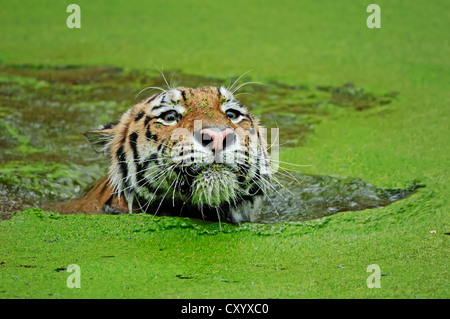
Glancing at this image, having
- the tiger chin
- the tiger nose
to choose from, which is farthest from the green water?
the tiger nose

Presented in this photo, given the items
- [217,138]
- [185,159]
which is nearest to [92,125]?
[185,159]

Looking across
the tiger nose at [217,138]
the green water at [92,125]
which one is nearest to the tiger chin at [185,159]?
the tiger nose at [217,138]

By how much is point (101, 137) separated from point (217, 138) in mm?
1116

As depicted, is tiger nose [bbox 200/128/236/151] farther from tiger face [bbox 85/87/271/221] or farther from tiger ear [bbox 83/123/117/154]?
tiger ear [bbox 83/123/117/154]

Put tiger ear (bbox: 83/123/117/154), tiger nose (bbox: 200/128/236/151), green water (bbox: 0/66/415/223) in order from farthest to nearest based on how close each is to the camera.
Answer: green water (bbox: 0/66/415/223) < tiger ear (bbox: 83/123/117/154) < tiger nose (bbox: 200/128/236/151)

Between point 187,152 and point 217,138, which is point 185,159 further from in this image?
point 217,138

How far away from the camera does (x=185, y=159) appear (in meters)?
2.83

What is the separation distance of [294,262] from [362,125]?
2.51 metres

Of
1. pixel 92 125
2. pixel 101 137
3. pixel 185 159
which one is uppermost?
pixel 92 125

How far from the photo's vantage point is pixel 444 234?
2.93 metres

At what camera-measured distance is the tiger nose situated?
2.75 meters

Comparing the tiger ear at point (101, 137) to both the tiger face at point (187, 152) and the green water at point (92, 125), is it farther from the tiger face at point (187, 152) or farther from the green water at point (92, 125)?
the green water at point (92, 125)
